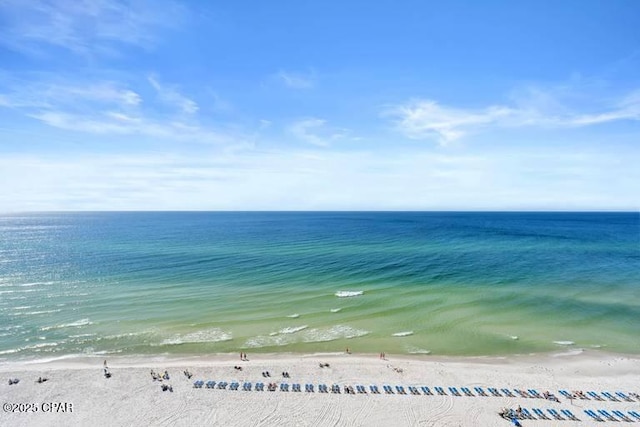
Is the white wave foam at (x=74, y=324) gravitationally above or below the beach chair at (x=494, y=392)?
above

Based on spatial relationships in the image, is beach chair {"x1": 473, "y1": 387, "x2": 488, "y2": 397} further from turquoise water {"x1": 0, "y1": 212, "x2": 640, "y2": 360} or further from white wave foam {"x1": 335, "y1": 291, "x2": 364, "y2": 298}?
white wave foam {"x1": 335, "y1": 291, "x2": 364, "y2": 298}

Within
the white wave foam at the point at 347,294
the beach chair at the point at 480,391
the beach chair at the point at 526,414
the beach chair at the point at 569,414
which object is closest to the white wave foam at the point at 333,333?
the white wave foam at the point at 347,294

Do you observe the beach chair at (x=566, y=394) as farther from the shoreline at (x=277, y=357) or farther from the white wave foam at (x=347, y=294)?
the white wave foam at (x=347, y=294)

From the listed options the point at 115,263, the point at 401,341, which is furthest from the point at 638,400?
the point at 115,263

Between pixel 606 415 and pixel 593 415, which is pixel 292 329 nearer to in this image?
pixel 593 415

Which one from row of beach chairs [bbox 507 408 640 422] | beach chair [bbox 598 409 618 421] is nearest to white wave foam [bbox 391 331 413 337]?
row of beach chairs [bbox 507 408 640 422]
